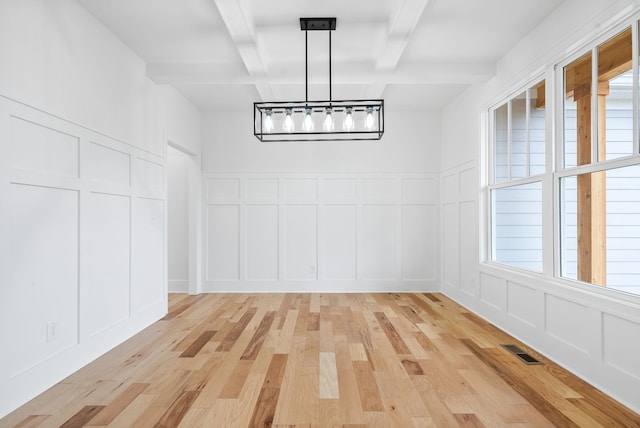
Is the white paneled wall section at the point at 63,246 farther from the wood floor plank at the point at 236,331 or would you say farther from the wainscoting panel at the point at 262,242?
the wainscoting panel at the point at 262,242

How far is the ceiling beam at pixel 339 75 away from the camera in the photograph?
402cm

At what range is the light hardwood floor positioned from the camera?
7.05 ft

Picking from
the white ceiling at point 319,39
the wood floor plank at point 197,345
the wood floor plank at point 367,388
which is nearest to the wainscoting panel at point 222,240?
the white ceiling at point 319,39

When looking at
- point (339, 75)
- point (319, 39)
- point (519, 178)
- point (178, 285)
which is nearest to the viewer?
point (319, 39)

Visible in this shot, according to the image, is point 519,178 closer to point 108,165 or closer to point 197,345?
point 197,345

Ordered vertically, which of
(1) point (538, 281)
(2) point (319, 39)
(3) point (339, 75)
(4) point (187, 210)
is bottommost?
(1) point (538, 281)

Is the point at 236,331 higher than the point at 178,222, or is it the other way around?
the point at 178,222

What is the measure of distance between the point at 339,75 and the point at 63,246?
2.98 m

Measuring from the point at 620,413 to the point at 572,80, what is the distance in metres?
2.34

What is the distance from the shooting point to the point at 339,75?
405 cm

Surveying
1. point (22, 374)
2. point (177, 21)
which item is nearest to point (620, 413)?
point (22, 374)

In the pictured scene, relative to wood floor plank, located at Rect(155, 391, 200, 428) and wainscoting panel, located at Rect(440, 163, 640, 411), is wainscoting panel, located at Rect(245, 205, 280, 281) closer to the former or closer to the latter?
wainscoting panel, located at Rect(440, 163, 640, 411)

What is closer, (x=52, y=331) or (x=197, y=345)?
(x=52, y=331)

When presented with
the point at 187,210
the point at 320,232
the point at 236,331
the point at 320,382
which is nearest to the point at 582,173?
the point at 320,382
